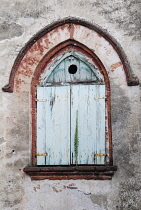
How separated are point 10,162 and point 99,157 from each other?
173cm

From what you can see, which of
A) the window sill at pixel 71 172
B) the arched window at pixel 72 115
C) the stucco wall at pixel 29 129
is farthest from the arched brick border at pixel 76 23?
the window sill at pixel 71 172

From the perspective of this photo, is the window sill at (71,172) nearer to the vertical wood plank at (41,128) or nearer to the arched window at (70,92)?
the arched window at (70,92)

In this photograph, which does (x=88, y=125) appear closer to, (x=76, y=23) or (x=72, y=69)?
(x=72, y=69)

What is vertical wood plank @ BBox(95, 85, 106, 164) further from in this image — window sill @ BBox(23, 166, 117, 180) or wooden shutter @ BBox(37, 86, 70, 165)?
wooden shutter @ BBox(37, 86, 70, 165)

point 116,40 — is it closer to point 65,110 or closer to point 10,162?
point 65,110

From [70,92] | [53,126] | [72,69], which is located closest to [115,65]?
[72,69]

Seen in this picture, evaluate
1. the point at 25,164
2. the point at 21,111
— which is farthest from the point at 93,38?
the point at 25,164

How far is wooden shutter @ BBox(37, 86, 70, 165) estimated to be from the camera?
6.19 metres

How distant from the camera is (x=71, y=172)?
5.95m

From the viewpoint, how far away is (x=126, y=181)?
228 inches

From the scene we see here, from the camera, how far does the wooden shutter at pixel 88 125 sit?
6.10 meters

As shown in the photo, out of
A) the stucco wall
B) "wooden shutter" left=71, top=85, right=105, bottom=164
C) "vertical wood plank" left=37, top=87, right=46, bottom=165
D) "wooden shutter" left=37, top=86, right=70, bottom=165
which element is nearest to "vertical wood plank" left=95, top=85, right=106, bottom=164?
"wooden shutter" left=71, top=85, right=105, bottom=164

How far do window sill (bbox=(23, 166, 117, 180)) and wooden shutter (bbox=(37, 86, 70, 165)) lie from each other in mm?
220

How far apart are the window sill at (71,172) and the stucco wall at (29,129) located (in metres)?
0.11
